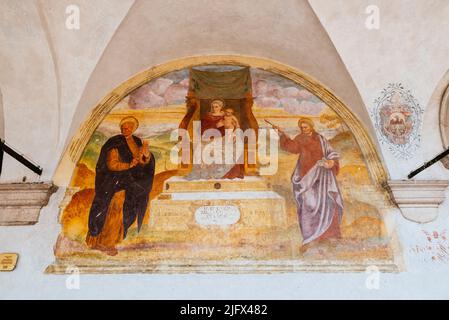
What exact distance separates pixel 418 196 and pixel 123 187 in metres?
3.88

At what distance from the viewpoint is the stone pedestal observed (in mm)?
7027

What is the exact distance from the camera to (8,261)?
688cm

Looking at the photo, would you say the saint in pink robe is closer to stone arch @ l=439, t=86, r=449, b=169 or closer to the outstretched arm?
the outstretched arm

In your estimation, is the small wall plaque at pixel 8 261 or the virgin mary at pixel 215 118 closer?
the small wall plaque at pixel 8 261

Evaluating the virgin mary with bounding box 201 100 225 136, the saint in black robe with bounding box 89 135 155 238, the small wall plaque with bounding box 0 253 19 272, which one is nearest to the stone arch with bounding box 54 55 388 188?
the saint in black robe with bounding box 89 135 155 238

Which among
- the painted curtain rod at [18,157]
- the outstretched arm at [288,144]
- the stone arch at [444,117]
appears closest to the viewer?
the painted curtain rod at [18,157]

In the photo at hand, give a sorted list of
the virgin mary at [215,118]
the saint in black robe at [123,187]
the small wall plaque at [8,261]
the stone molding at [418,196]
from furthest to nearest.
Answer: the virgin mary at [215,118] → the saint in black robe at [123,187] → the stone molding at [418,196] → the small wall plaque at [8,261]

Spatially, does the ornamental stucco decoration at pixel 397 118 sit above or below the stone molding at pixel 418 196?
above

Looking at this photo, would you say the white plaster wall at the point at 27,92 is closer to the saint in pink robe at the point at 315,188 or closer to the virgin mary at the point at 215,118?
the virgin mary at the point at 215,118

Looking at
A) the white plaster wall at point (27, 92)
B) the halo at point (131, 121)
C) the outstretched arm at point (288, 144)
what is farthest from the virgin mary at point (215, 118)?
the white plaster wall at point (27, 92)

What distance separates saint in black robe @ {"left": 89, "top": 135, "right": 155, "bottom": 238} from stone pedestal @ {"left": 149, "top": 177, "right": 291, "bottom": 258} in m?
0.21

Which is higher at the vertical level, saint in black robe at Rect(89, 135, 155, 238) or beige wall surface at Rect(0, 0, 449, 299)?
beige wall surface at Rect(0, 0, 449, 299)

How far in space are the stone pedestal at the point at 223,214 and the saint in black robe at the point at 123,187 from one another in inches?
8.4

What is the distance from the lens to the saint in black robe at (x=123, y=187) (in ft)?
23.9
